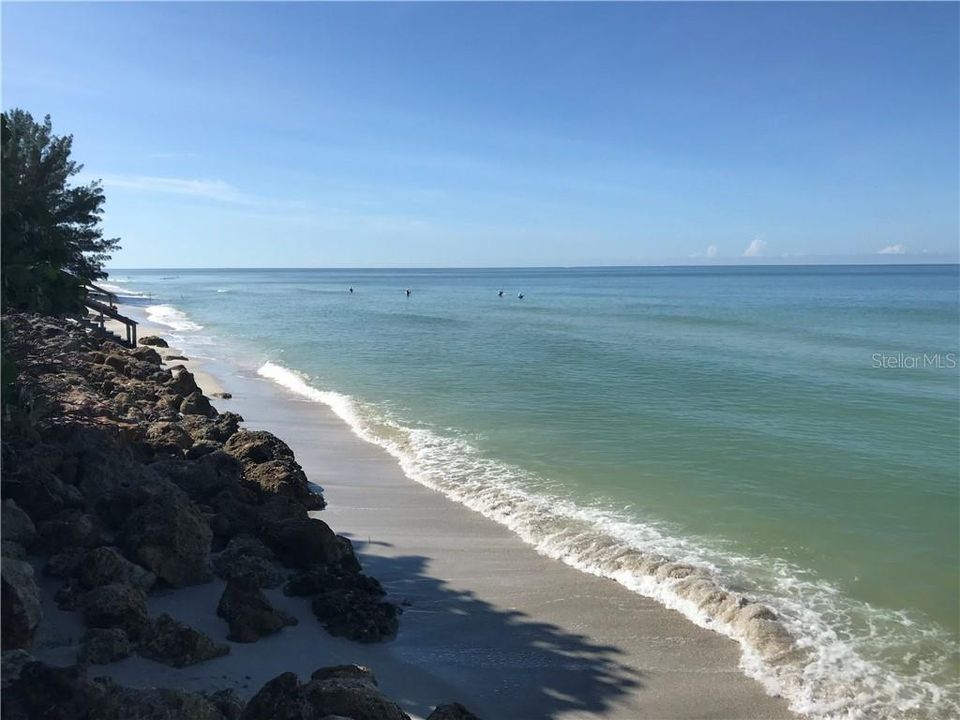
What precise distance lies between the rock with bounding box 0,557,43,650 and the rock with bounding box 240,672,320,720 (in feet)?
6.77

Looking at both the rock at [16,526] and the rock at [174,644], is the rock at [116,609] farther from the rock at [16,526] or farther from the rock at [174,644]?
the rock at [16,526]

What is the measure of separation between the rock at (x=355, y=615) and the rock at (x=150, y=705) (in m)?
Answer: 2.28

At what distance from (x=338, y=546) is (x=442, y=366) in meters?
18.6

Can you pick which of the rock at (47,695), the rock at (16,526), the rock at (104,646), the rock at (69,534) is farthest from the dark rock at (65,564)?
the rock at (47,695)

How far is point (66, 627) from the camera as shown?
21.2 ft

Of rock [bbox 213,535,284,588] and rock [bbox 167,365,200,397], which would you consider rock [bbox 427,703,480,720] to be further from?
rock [bbox 167,365,200,397]

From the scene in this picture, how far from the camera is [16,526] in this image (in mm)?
7594

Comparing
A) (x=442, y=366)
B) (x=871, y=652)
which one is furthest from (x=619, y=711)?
(x=442, y=366)

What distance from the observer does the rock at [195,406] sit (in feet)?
51.9

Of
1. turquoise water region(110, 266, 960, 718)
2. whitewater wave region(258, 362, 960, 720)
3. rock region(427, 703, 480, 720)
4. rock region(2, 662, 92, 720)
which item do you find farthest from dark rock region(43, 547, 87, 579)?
turquoise water region(110, 266, 960, 718)

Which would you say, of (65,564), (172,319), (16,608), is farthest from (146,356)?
(172,319)

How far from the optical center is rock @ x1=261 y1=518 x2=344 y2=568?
8.84 m

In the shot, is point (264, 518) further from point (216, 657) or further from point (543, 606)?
point (543, 606)

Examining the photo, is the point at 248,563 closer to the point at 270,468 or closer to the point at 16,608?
the point at 16,608
